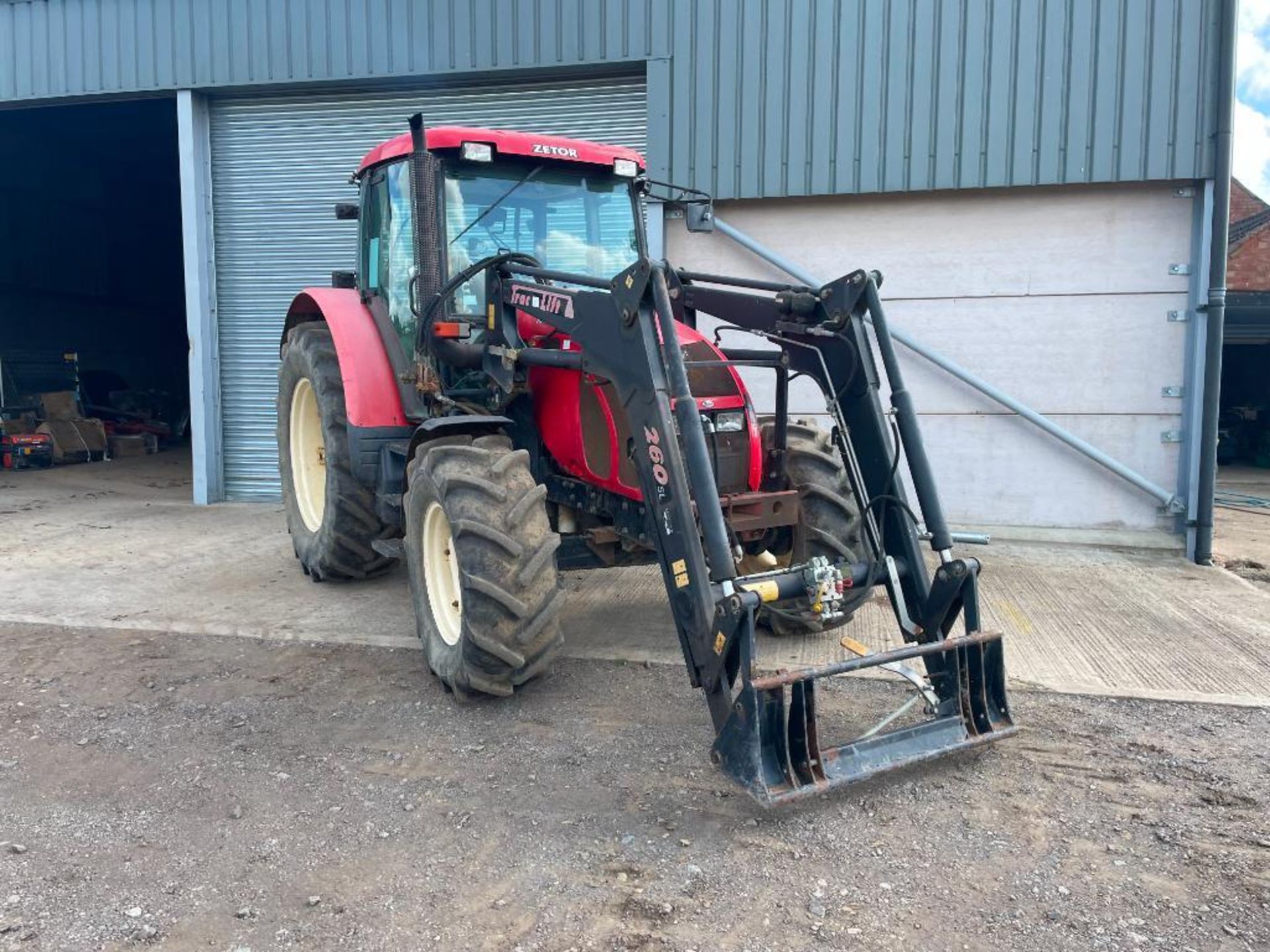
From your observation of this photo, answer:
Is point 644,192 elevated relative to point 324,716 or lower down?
elevated

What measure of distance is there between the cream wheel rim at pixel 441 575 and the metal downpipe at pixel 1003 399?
4.65m

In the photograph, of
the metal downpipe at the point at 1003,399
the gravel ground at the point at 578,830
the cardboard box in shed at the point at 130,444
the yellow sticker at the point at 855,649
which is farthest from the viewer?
A: the cardboard box in shed at the point at 130,444

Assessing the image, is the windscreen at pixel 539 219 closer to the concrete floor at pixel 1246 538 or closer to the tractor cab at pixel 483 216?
the tractor cab at pixel 483 216

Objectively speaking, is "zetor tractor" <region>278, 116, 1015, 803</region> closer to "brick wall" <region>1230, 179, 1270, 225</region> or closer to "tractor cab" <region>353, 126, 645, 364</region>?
"tractor cab" <region>353, 126, 645, 364</region>

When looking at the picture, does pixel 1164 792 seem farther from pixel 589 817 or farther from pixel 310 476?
pixel 310 476

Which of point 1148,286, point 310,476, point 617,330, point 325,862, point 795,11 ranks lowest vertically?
point 325,862

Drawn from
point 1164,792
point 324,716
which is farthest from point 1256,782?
point 324,716

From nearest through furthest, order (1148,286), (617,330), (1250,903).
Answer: (1250,903)
(617,330)
(1148,286)

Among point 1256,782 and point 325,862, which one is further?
point 1256,782

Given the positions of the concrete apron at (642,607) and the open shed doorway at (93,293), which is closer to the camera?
the concrete apron at (642,607)

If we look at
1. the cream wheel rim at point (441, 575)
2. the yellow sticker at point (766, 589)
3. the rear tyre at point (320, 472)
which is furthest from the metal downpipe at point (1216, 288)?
the rear tyre at point (320, 472)

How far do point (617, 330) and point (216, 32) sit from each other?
784 centimetres

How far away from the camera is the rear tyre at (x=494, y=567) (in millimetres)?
3812

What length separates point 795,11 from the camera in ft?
26.5
